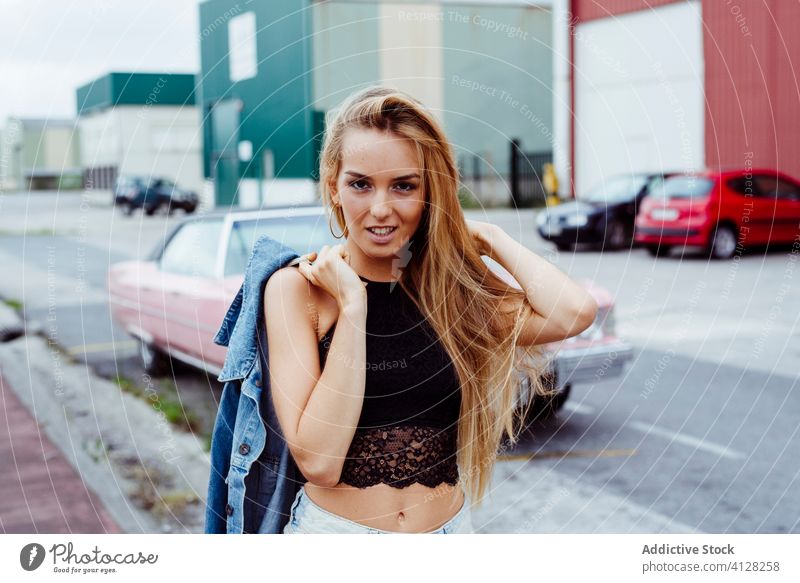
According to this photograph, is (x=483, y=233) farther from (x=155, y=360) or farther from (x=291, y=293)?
(x=155, y=360)

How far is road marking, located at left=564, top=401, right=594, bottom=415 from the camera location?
5.95 meters

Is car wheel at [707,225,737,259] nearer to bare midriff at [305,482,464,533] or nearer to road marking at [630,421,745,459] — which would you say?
road marking at [630,421,745,459]

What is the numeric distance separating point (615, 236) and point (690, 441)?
8.66 metres

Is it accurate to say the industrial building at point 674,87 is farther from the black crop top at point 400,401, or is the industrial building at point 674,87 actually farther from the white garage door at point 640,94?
the black crop top at point 400,401

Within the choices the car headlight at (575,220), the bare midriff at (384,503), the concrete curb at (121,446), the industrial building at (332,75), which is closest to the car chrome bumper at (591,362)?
the industrial building at (332,75)

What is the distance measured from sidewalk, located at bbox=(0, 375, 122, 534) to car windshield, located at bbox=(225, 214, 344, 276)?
→ 1.30 meters

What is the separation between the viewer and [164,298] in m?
5.86

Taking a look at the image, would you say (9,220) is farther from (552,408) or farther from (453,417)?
(453,417)

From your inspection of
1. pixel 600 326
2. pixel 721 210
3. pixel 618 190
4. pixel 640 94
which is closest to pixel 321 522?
pixel 600 326

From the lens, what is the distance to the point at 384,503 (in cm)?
190

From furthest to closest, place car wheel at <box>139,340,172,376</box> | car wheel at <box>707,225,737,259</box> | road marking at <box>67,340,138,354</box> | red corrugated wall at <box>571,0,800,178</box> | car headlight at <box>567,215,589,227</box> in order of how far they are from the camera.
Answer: car headlight at <box>567,215,589,227</box>
red corrugated wall at <box>571,0,800,178</box>
car wheel at <box>707,225,737,259</box>
road marking at <box>67,340,138,354</box>
car wheel at <box>139,340,172,376</box>

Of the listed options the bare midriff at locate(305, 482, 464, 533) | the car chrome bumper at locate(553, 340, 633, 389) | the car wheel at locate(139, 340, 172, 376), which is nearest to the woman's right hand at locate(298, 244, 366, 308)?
the bare midriff at locate(305, 482, 464, 533)

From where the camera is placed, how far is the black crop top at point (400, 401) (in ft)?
6.05

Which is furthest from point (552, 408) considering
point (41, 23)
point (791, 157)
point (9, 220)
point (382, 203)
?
point (9, 220)
